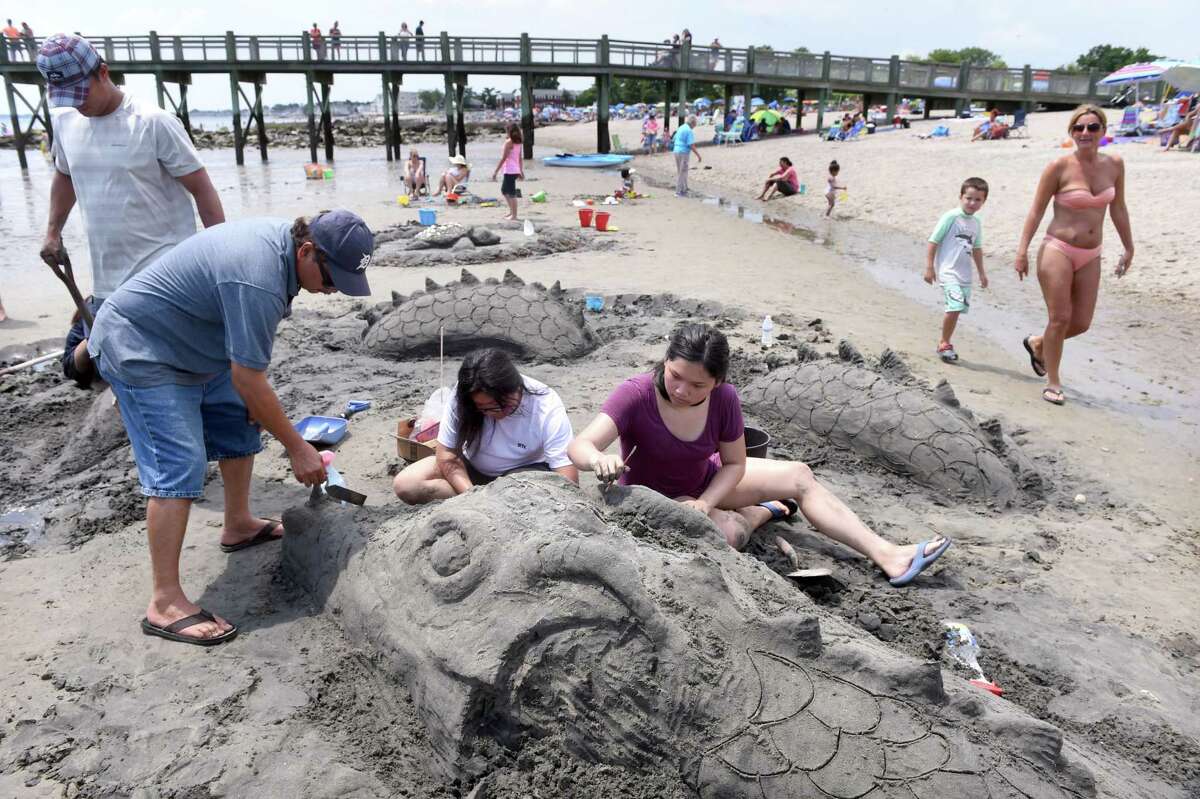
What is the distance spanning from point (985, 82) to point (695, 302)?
94.8 feet

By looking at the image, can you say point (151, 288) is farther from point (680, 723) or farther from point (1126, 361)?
point (1126, 361)

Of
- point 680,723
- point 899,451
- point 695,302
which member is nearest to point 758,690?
point 680,723

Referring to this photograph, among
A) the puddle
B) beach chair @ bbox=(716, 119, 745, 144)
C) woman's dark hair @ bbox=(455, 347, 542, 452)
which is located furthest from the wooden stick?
beach chair @ bbox=(716, 119, 745, 144)

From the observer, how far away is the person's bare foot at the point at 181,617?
2.91m

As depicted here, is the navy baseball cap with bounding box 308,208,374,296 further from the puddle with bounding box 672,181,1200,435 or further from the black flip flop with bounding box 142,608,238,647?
the puddle with bounding box 672,181,1200,435

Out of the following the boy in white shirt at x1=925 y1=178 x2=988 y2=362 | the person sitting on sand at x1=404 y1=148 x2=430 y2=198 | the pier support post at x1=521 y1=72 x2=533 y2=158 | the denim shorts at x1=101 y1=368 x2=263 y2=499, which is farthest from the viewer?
the pier support post at x1=521 y1=72 x2=533 y2=158

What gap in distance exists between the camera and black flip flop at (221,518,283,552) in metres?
3.55

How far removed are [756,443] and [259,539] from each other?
2280 mm

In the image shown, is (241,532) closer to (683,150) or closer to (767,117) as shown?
(683,150)

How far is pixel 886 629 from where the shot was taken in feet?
10.0

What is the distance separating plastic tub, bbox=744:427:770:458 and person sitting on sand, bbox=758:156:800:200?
1577 cm

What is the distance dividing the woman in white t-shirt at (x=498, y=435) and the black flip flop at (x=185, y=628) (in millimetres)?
1003

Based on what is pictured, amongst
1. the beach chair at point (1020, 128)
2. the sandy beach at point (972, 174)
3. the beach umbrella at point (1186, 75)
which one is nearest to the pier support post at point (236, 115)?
the sandy beach at point (972, 174)

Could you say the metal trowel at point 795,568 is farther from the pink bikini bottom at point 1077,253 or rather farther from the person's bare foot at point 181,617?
the pink bikini bottom at point 1077,253
